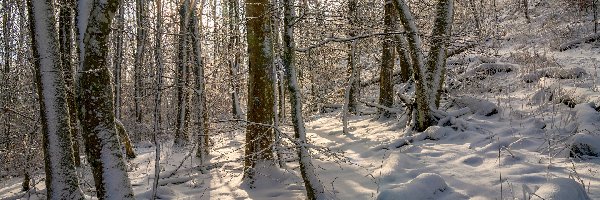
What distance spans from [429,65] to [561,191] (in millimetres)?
4036

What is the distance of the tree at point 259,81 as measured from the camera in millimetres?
6395

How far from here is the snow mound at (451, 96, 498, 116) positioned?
7745mm

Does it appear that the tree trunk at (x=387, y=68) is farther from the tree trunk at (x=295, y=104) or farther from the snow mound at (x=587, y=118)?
the tree trunk at (x=295, y=104)

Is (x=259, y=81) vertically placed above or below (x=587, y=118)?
above

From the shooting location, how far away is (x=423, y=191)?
4336 millimetres

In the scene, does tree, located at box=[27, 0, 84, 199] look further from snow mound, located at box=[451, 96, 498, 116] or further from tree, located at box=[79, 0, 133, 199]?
snow mound, located at box=[451, 96, 498, 116]

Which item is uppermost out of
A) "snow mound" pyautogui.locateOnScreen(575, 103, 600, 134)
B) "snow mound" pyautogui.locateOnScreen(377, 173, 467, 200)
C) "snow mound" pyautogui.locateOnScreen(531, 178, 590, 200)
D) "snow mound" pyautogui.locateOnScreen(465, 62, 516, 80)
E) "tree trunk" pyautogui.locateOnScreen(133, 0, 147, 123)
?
"tree trunk" pyautogui.locateOnScreen(133, 0, 147, 123)

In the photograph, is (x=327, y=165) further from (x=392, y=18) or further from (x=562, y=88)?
(x=392, y=18)

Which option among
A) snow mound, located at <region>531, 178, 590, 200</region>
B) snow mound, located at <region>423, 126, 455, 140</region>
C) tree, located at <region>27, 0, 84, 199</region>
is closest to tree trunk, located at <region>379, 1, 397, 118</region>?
snow mound, located at <region>423, 126, 455, 140</region>

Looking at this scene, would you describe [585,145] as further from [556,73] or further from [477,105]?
[556,73]

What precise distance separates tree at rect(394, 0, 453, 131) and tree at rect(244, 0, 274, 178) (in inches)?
94.7

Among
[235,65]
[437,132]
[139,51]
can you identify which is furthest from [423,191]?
[139,51]

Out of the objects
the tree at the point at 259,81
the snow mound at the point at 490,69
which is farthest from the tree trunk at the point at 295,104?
the snow mound at the point at 490,69

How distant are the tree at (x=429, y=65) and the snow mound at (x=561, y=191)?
3567 millimetres
